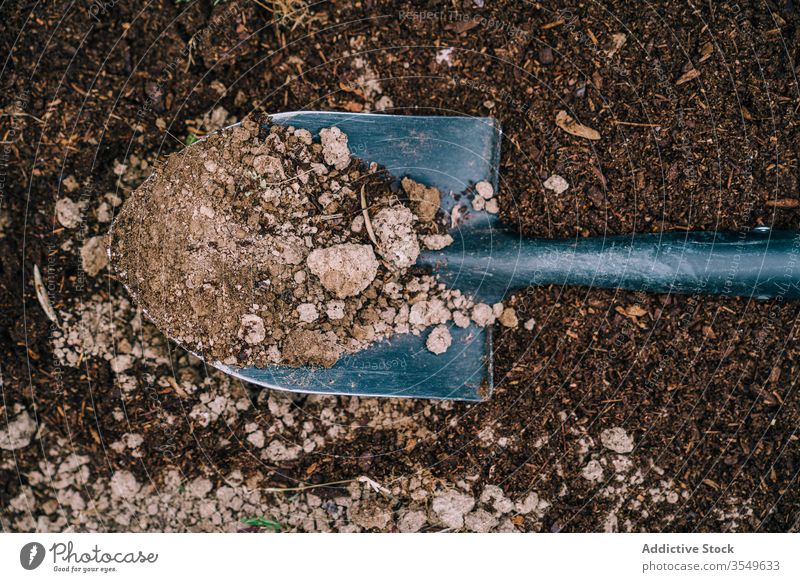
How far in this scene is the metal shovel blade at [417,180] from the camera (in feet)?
4.71

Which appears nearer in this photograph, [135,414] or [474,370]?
[474,370]

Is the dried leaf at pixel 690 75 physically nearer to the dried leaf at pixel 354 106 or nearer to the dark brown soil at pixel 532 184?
the dark brown soil at pixel 532 184

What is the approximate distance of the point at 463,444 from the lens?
5.21ft

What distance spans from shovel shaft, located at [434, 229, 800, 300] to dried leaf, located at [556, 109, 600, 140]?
33 centimetres

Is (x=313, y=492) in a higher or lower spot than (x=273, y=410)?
lower

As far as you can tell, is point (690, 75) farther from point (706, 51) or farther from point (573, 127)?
point (573, 127)

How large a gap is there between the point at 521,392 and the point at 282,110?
1.14 metres

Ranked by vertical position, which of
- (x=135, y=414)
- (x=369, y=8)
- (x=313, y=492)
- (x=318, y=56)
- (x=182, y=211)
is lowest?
(x=313, y=492)

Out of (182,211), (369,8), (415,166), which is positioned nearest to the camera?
(182,211)

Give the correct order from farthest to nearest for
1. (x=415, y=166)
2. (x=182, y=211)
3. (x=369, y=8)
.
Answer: (x=369, y=8) < (x=415, y=166) < (x=182, y=211)

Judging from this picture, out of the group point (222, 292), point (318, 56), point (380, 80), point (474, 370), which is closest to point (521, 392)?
point (474, 370)

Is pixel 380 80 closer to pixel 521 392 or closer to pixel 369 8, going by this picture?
pixel 369 8
